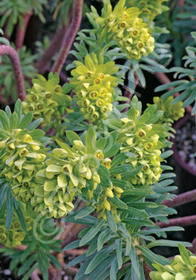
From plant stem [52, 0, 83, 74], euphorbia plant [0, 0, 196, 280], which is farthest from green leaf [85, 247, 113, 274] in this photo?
plant stem [52, 0, 83, 74]

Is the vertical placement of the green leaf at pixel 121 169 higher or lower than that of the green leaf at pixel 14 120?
lower

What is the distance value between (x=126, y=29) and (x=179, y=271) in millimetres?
472

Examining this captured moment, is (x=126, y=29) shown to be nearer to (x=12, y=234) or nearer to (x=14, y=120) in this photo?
(x=14, y=120)

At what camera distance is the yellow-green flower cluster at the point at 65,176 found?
457 millimetres

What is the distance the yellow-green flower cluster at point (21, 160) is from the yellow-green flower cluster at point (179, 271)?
24 centimetres

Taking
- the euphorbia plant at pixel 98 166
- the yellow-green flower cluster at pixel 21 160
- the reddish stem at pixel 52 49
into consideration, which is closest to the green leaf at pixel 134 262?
the euphorbia plant at pixel 98 166

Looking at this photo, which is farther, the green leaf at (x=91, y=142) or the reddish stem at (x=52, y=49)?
the reddish stem at (x=52, y=49)

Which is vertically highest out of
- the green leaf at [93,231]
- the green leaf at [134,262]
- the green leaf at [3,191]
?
the green leaf at [3,191]

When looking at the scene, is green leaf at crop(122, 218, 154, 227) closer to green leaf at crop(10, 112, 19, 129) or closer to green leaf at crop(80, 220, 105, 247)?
green leaf at crop(80, 220, 105, 247)

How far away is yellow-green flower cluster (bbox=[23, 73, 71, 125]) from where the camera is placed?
29.1 inches

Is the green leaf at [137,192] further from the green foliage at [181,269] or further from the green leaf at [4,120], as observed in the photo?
the green leaf at [4,120]

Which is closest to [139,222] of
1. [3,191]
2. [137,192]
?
[137,192]

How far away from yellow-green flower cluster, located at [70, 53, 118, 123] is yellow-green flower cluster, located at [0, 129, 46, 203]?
0.15 m

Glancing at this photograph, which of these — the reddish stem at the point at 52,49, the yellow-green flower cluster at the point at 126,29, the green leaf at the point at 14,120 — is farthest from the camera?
the reddish stem at the point at 52,49
